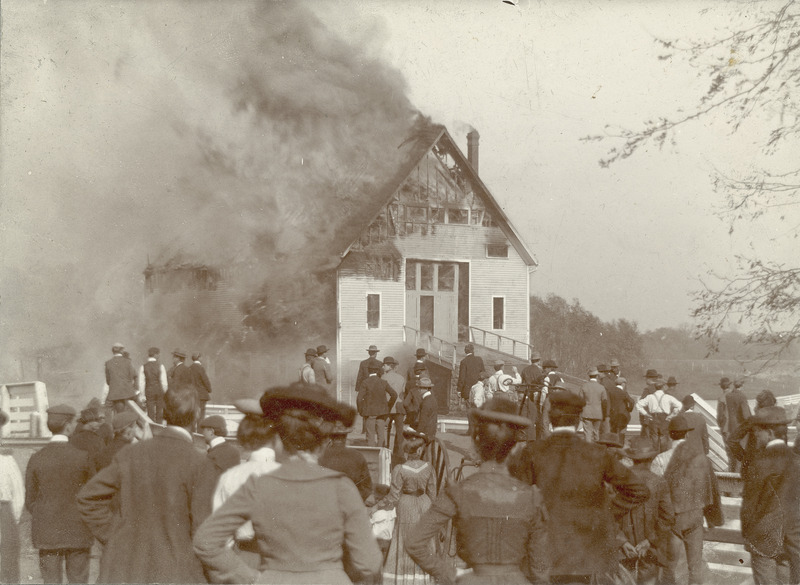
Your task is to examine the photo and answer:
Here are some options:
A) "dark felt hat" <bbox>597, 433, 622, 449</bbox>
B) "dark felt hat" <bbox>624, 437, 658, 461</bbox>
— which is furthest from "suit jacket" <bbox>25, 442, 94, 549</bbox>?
"dark felt hat" <bbox>624, 437, 658, 461</bbox>

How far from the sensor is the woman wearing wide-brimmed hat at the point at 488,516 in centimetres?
329

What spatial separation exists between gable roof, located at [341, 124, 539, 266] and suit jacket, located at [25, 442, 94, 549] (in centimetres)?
910

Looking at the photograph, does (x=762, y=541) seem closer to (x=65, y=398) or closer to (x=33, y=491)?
(x=33, y=491)

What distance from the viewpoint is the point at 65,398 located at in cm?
1559

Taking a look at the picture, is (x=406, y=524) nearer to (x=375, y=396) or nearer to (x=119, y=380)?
(x=375, y=396)

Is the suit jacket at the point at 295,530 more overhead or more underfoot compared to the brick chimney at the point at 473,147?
more underfoot

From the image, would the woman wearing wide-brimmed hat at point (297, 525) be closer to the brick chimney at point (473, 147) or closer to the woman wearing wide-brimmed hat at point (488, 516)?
the woman wearing wide-brimmed hat at point (488, 516)

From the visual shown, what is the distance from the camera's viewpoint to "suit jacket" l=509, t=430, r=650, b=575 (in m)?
3.98

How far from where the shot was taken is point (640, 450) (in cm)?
556

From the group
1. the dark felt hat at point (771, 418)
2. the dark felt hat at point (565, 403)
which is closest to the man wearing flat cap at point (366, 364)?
the dark felt hat at point (771, 418)

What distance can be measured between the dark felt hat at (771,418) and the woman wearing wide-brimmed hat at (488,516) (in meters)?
2.76

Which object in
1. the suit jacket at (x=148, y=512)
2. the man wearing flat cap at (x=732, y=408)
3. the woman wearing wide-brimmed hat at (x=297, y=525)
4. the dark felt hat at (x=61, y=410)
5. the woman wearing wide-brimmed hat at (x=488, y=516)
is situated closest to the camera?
the woman wearing wide-brimmed hat at (x=297, y=525)

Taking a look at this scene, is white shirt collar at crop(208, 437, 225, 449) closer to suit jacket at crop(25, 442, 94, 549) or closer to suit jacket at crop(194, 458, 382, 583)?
suit jacket at crop(25, 442, 94, 549)

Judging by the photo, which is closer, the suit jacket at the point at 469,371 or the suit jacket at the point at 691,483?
the suit jacket at the point at 691,483
